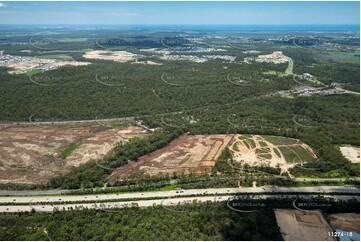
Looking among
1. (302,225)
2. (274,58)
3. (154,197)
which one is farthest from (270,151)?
(274,58)

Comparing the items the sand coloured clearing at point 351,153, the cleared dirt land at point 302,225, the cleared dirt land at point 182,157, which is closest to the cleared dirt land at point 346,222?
the cleared dirt land at point 302,225

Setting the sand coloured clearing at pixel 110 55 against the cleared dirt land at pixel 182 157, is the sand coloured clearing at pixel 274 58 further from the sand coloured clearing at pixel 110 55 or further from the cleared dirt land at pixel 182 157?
the cleared dirt land at pixel 182 157

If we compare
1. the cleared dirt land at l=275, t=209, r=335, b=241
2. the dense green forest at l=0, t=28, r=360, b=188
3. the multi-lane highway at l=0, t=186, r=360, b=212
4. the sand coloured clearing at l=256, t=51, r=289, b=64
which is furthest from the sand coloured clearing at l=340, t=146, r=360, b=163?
the sand coloured clearing at l=256, t=51, r=289, b=64

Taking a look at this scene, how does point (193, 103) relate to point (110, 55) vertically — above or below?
below

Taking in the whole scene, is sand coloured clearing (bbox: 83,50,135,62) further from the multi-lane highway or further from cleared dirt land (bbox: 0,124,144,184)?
the multi-lane highway

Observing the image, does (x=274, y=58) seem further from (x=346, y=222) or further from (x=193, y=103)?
(x=346, y=222)

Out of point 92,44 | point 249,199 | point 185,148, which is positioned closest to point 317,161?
point 249,199

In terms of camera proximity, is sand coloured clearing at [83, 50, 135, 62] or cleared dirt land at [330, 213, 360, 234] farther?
sand coloured clearing at [83, 50, 135, 62]
